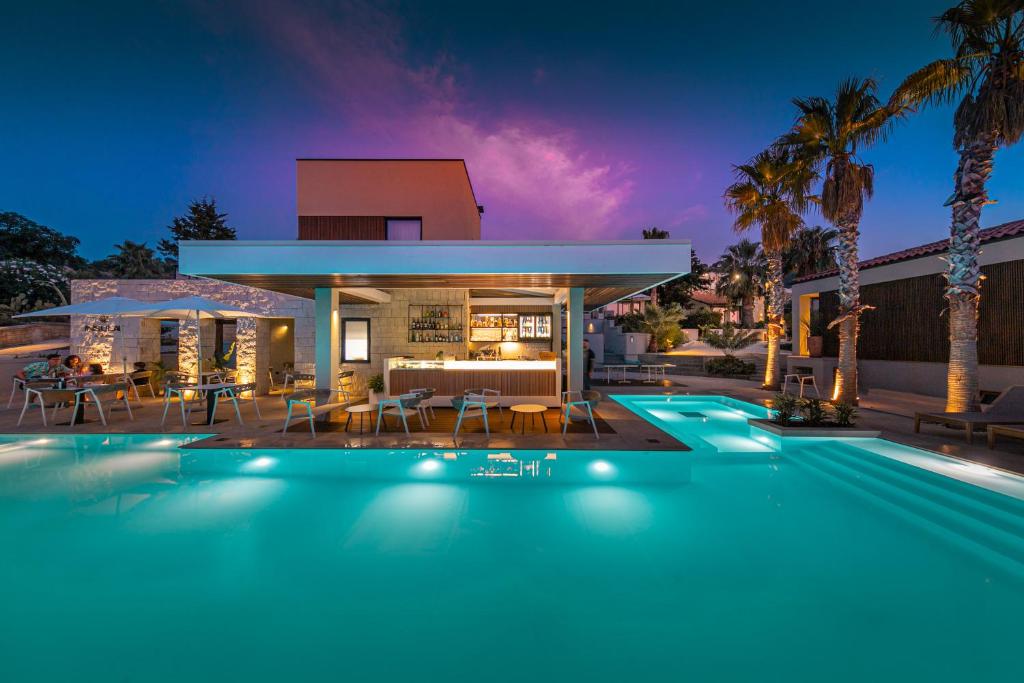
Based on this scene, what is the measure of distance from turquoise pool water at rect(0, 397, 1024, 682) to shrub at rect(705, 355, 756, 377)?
1155cm

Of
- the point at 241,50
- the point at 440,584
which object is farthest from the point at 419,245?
the point at 241,50

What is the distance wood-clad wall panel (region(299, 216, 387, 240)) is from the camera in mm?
13531

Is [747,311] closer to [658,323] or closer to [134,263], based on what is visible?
[658,323]

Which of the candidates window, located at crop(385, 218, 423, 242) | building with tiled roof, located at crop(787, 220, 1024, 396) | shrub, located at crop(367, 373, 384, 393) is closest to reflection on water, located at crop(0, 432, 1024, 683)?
shrub, located at crop(367, 373, 384, 393)

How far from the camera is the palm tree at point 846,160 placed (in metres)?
9.06

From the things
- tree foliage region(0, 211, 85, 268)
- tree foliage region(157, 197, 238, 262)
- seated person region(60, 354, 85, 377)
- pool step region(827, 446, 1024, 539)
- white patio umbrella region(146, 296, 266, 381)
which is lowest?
pool step region(827, 446, 1024, 539)

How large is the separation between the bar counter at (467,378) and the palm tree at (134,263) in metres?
35.6

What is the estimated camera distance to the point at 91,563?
3750 mm

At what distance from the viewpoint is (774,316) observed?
41.4ft

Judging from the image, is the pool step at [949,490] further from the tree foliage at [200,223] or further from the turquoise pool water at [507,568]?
the tree foliage at [200,223]

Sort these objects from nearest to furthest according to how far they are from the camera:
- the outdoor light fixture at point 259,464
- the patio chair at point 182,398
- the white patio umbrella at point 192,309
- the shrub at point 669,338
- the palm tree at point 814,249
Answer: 1. the outdoor light fixture at point 259,464
2. the patio chair at point 182,398
3. the white patio umbrella at point 192,309
4. the shrub at point 669,338
5. the palm tree at point 814,249

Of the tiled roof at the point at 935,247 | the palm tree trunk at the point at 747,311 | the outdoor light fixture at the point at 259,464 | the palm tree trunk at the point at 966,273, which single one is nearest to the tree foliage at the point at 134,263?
the outdoor light fixture at the point at 259,464

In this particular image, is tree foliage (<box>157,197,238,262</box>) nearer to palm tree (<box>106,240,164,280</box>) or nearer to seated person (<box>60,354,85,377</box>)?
palm tree (<box>106,240,164,280</box>)

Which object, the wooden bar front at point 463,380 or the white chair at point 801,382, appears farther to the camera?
the white chair at point 801,382
